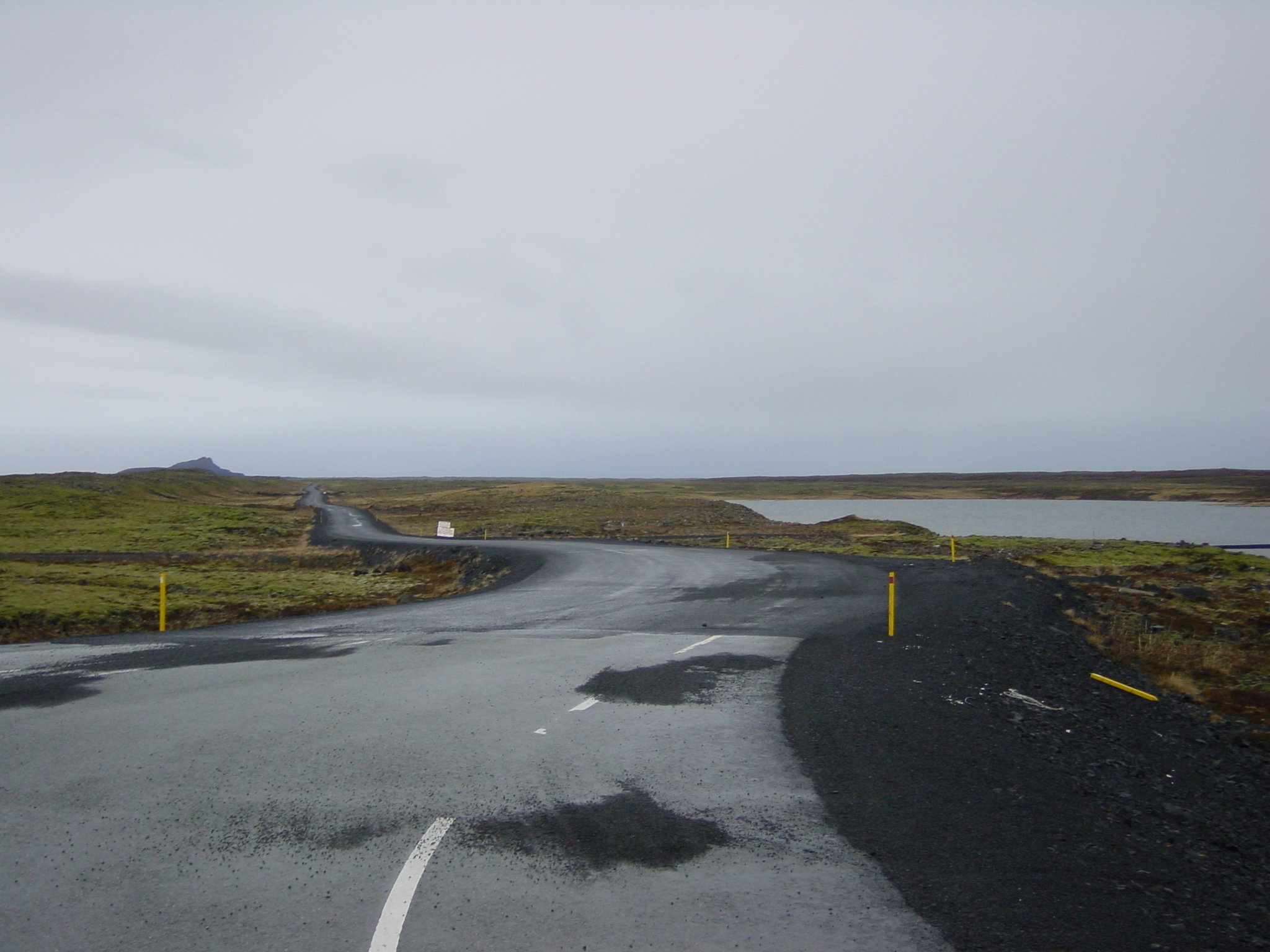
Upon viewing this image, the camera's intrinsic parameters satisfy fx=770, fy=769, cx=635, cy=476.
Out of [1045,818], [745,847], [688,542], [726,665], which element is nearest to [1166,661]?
[726,665]

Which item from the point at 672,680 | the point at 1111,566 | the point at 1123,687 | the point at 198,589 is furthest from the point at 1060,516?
the point at 672,680

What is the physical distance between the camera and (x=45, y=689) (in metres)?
9.07

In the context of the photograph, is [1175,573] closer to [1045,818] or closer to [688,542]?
[688,542]

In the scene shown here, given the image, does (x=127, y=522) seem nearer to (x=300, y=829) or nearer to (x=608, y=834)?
(x=300, y=829)

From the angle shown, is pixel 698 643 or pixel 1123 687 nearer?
pixel 1123 687

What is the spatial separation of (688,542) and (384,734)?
31.6 metres

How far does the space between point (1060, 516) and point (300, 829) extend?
106482mm

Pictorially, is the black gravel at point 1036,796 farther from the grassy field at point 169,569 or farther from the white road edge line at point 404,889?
the grassy field at point 169,569

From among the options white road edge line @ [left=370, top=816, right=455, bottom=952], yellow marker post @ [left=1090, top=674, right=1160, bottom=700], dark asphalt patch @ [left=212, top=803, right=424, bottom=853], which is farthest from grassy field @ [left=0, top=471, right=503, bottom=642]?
yellow marker post @ [left=1090, top=674, right=1160, bottom=700]

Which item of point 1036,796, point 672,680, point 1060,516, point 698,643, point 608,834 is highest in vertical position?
point 608,834

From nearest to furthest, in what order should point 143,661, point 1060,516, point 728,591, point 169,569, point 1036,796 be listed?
point 1036,796, point 143,661, point 728,591, point 169,569, point 1060,516

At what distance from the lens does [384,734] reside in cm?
739

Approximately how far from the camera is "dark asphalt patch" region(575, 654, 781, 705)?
9.11m

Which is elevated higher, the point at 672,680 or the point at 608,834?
the point at 608,834
